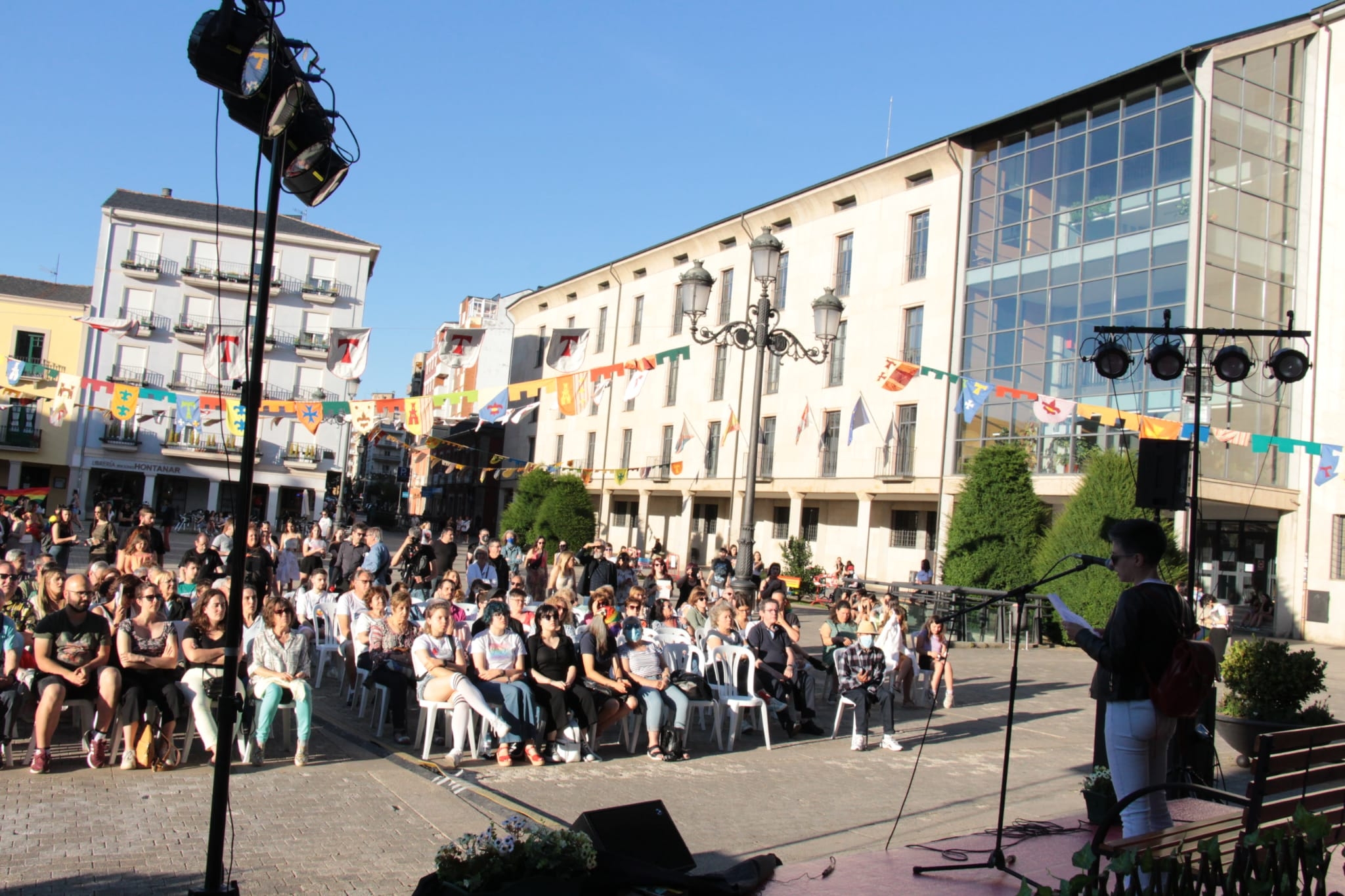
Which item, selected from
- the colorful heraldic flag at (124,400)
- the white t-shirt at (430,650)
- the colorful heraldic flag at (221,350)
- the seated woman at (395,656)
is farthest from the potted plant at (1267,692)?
the colorful heraldic flag at (124,400)

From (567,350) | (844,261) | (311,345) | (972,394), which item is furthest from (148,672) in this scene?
(311,345)

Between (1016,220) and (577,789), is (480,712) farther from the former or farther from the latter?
(1016,220)

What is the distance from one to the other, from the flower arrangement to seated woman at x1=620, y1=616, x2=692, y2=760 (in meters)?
4.47

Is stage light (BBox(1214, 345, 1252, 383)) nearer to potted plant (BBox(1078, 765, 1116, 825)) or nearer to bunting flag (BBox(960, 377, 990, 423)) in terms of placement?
potted plant (BBox(1078, 765, 1116, 825))

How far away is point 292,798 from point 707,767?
3.29 meters

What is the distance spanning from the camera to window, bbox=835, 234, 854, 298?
34125 millimetres

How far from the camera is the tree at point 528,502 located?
39500mm

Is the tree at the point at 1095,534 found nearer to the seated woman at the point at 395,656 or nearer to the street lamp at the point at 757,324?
the street lamp at the point at 757,324

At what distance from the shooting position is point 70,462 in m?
47.1

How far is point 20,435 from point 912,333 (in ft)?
128

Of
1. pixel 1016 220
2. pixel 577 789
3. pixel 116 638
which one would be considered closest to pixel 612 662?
pixel 577 789

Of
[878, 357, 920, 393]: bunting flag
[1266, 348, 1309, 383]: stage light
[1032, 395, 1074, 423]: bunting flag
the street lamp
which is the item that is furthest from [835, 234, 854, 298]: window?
[1266, 348, 1309, 383]: stage light

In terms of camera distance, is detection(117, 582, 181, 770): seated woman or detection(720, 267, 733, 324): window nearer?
detection(117, 582, 181, 770): seated woman

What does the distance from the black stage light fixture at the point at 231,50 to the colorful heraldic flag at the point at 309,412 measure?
1916 centimetres
